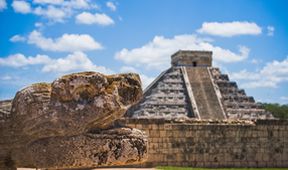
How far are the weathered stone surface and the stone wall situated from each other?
13546 mm

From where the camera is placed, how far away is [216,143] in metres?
21.1

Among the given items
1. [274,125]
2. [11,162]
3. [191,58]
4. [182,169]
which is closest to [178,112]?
[191,58]

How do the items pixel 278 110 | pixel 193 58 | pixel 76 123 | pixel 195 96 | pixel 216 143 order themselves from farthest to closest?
1. pixel 278 110
2. pixel 193 58
3. pixel 195 96
4. pixel 216 143
5. pixel 76 123

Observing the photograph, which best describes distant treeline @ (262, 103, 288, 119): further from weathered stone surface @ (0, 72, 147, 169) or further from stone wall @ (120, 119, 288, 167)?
weathered stone surface @ (0, 72, 147, 169)

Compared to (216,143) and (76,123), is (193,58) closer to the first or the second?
(216,143)

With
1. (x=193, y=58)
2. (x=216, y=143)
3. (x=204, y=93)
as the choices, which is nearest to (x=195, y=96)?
(x=204, y=93)

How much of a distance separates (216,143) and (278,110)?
70052 millimetres

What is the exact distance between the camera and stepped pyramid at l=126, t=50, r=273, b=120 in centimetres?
4038

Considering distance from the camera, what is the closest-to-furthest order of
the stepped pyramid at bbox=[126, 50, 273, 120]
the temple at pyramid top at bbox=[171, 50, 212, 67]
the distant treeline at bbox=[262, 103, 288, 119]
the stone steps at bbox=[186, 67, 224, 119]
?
the stepped pyramid at bbox=[126, 50, 273, 120] < the stone steps at bbox=[186, 67, 224, 119] < the temple at pyramid top at bbox=[171, 50, 212, 67] < the distant treeline at bbox=[262, 103, 288, 119]

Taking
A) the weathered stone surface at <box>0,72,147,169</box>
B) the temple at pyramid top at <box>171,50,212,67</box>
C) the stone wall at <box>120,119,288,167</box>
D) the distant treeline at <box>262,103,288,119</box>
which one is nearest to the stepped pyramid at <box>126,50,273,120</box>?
the temple at pyramid top at <box>171,50,212,67</box>

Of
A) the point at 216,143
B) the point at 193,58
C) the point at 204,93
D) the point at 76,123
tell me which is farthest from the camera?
the point at 193,58

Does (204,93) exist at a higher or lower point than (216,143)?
higher

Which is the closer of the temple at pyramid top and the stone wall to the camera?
the stone wall

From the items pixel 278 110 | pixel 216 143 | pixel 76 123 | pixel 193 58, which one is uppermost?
pixel 193 58
